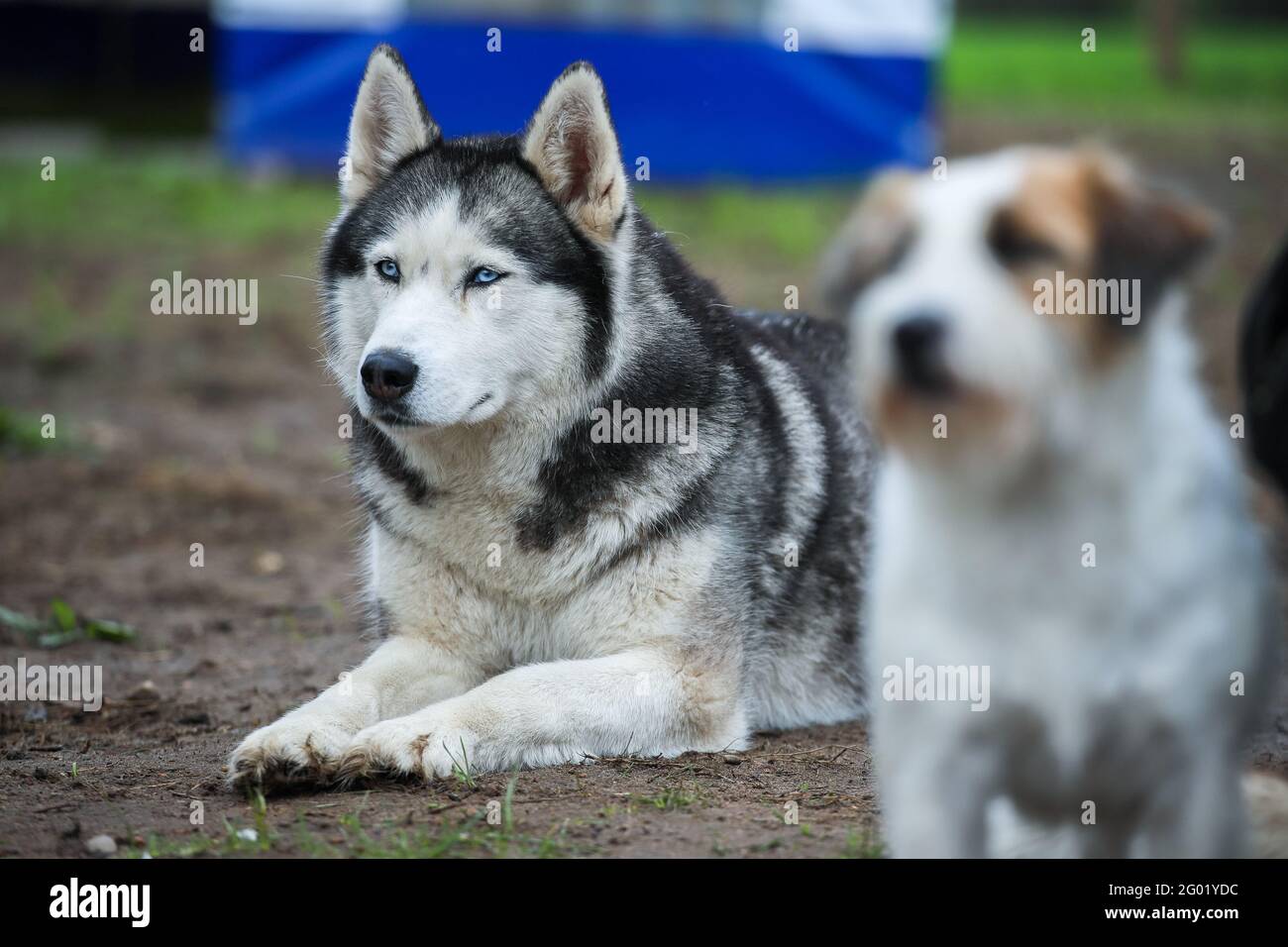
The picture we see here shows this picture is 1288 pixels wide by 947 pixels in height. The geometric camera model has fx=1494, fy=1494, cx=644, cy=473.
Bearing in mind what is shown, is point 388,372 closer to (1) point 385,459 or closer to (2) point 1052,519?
(1) point 385,459

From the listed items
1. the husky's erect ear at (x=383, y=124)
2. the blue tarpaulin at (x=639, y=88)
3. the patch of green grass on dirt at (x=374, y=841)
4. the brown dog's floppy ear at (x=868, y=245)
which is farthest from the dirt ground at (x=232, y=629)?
the blue tarpaulin at (x=639, y=88)

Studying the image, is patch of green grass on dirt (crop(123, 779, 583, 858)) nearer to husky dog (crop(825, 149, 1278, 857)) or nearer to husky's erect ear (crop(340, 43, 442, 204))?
husky dog (crop(825, 149, 1278, 857))

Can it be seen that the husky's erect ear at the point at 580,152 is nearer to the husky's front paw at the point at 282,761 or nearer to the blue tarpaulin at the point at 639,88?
the husky's front paw at the point at 282,761

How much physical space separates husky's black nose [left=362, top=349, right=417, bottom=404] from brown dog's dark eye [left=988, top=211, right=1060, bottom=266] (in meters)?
2.03

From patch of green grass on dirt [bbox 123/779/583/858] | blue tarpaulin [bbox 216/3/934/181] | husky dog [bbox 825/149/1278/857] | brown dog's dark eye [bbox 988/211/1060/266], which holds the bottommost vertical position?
patch of green grass on dirt [bbox 123/779/583/858]

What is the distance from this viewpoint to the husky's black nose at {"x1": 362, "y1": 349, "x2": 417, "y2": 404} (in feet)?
13.5

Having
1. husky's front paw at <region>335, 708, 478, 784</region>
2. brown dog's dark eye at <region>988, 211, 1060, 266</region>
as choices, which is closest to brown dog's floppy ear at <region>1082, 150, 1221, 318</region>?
brown dog's dark eye at <region>988, 211, 1060, 266</region>

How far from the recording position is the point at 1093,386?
8.61ft

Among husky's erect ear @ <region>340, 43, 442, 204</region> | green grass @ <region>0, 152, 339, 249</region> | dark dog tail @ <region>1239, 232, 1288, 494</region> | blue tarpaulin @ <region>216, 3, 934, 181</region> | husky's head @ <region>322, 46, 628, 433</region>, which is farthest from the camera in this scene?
blue tarpaulin @ <region>216, 3, 934, 181</region>

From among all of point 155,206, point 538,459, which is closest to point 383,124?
point 538,459
